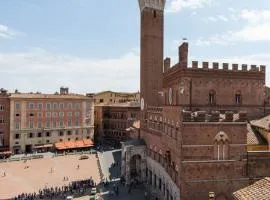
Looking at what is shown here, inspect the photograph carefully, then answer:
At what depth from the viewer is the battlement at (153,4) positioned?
39.0 m

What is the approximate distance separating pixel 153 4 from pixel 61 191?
25.5m

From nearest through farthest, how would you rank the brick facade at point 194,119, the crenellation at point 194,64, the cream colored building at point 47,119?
the brick facade at point 194,119 → the crenellation at point 194,64 → the cream colored building at point 47,119

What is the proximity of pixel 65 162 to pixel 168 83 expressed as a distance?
2391 centimetres

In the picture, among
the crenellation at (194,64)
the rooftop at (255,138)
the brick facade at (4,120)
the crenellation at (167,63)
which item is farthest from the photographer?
the brick facade at (4,120)

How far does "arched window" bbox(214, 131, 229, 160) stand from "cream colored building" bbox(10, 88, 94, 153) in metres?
45.0

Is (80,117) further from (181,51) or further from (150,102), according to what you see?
(181,51)

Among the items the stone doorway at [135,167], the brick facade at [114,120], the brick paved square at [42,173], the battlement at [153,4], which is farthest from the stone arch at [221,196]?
the brick facade at [114,120]

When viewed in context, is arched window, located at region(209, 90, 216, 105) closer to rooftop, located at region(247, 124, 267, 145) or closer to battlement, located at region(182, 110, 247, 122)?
rooftop, located at region(247, 124, 267, 145)

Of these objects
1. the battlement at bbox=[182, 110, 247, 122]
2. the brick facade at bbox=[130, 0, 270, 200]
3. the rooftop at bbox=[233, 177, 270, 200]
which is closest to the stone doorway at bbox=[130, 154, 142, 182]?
the brick facade at bbox=[130, 0, 270, 200]

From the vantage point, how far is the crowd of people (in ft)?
111

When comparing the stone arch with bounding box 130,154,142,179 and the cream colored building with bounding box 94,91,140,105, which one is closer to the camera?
the stone arch with bounding box 130,154,142,179

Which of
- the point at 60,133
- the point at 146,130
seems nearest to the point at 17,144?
the point at 60,133

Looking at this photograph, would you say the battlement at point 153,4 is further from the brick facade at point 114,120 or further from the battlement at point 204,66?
the brick facade at point 114,120

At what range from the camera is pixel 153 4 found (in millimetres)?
39312
